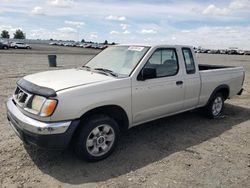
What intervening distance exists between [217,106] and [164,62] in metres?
2.39

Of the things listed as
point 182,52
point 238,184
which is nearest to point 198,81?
point 182,52

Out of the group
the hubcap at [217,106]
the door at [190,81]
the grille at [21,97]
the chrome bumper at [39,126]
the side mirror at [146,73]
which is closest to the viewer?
the chrome bumper at [39,126]

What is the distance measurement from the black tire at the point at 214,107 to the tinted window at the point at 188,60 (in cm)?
122

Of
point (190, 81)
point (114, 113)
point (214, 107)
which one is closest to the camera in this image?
point (114, 113)

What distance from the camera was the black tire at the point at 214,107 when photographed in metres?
6.35

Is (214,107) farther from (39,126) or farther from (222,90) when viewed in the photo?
(39,126)

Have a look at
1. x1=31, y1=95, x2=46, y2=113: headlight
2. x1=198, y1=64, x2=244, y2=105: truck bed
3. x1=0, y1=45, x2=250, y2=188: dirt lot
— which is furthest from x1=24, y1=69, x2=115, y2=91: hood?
x1=198, y1=64, x2=244, y2=105: truck bed

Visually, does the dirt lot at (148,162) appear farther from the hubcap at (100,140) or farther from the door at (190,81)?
the door at (190,81)

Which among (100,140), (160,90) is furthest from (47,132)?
(160,90)

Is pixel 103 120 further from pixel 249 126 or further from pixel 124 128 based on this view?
pixel 249 126

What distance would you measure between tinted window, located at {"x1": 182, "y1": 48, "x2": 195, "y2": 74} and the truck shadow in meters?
1.28

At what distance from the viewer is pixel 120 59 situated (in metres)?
4.85

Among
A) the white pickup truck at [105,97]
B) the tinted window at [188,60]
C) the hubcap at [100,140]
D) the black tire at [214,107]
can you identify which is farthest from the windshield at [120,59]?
the black tire at [214,107]

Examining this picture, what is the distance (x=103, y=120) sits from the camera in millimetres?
3963
